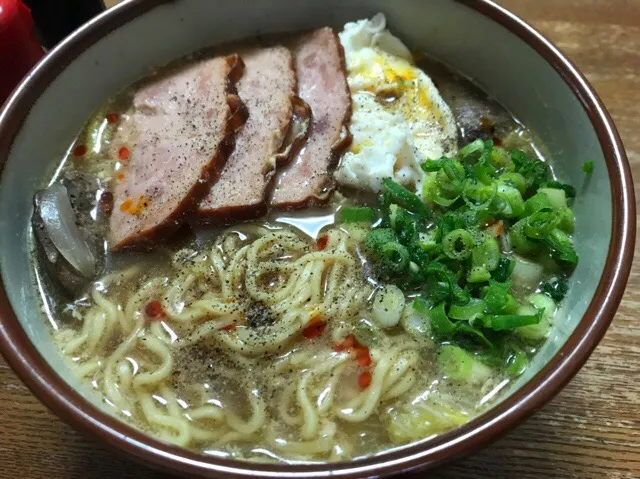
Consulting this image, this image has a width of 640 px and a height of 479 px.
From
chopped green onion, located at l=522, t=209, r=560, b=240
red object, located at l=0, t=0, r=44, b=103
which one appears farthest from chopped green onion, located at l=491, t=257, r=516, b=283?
red object, located at l=0, t=0, r=44, b=103

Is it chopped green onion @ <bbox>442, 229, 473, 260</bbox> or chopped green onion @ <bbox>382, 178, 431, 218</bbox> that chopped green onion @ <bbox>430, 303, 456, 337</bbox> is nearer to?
chopped green onion @ <bbox>442, 229, 473, 260</bbox>

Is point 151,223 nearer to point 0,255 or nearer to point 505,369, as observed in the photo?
point 0,255

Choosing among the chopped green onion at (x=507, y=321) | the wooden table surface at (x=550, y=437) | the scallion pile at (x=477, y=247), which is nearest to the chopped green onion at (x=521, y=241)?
the scallion pile at (x=477, y=247)

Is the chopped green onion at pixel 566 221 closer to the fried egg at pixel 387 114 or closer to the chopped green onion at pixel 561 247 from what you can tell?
the chopped green onion at pixel 561 247

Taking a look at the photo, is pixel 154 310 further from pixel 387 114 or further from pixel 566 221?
pixel 566 221

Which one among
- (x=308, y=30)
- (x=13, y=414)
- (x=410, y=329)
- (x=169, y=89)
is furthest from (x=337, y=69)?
(x=13, y=414)

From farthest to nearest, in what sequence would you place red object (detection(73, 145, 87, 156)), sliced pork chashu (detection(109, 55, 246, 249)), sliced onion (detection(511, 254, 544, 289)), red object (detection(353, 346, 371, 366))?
red object (detection(73, 145, 87, 156)) → sliced pork chashu (detection(109, 55, 246, 249)) → sliced onion (detection(511, 254, 544, 289)) → red object (detection(353, 346, 371, 366))

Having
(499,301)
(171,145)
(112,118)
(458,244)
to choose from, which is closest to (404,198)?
(458,244)
